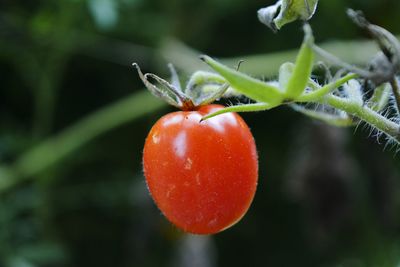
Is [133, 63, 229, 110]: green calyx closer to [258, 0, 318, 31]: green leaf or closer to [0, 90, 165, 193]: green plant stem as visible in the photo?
[258, 0, 318, 31]: green leaf

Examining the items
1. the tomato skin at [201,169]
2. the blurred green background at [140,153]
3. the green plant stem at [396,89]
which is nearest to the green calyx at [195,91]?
the tomato skin at [201,169]

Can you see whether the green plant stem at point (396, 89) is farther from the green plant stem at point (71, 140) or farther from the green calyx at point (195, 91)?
the green plant stem at point (71, 140)

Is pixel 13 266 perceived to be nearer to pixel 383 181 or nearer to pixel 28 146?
pixel 28 146

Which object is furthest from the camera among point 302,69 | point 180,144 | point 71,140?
point 71,140

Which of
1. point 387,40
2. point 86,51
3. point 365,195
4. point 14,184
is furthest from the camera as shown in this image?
point 86,51

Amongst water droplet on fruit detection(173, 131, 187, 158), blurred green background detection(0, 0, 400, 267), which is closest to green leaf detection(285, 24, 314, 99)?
water droplet on fruit detection(173, 131, 187, 158)

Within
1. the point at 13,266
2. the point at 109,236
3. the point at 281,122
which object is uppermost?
the point at 13,266

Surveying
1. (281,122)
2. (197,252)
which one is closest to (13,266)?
(197,252)

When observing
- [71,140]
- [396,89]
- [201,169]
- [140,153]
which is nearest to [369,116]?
[396,89]

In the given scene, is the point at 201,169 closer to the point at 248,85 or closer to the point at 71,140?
the point at 248,85
